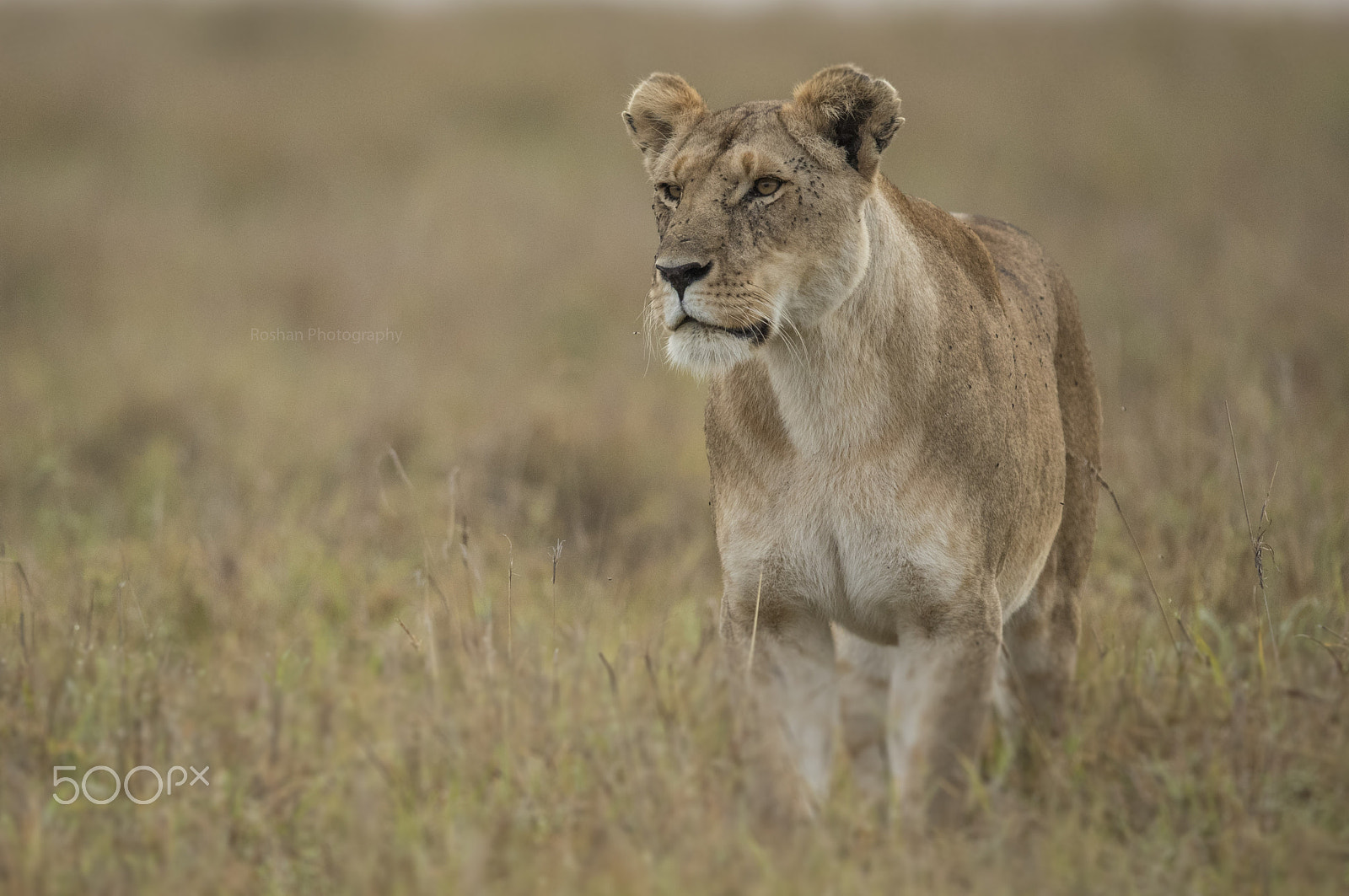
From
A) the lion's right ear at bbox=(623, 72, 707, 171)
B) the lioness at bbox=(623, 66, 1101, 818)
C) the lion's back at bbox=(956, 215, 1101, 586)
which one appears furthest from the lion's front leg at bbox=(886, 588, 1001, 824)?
the lion's right ear at bbox=(623, 72, 707, 171)

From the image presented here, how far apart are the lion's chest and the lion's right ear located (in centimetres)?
99

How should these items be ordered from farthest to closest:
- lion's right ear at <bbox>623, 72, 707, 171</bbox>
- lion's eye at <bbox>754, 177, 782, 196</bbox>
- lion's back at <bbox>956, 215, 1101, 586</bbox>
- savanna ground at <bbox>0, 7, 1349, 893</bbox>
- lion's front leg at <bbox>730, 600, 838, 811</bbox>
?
1. lion's back at <bbox>956, 215, 1101, 586</bbox>
2. lion's right ear at <bbox>623, 72, 707, 171</bbox>
3. lion's front leg at <bbox>730, 600, 838, 811</bbox>
4. lion's eye at <bbox>754, 177, 782, 196</bbox>
5. savanna ground at <bbox>0, 7, 1349, 893</bbox>

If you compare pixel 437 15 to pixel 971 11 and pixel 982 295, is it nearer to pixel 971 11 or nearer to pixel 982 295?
pixel 971 11

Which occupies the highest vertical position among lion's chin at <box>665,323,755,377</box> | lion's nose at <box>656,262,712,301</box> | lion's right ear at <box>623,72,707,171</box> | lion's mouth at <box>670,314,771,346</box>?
lion's right ear at <box>623,72,707,171</box>

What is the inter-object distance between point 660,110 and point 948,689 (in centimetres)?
169

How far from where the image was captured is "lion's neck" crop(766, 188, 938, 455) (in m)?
3.07

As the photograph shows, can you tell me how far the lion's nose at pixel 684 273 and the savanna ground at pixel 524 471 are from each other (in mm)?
896

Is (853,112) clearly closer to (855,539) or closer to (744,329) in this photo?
(744,329)

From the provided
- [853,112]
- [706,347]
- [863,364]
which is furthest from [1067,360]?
[706,347]

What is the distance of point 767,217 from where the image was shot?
2.96 metres

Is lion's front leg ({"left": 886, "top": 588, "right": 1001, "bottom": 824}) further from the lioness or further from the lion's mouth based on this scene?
the lion's mouth

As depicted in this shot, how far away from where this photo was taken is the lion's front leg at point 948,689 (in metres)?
3.03

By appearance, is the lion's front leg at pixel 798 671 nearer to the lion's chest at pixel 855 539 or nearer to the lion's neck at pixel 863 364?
the lion's chest at pixel 855 539

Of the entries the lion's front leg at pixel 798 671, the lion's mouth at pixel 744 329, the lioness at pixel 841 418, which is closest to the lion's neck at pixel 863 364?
the lioness at pixel 841 418
